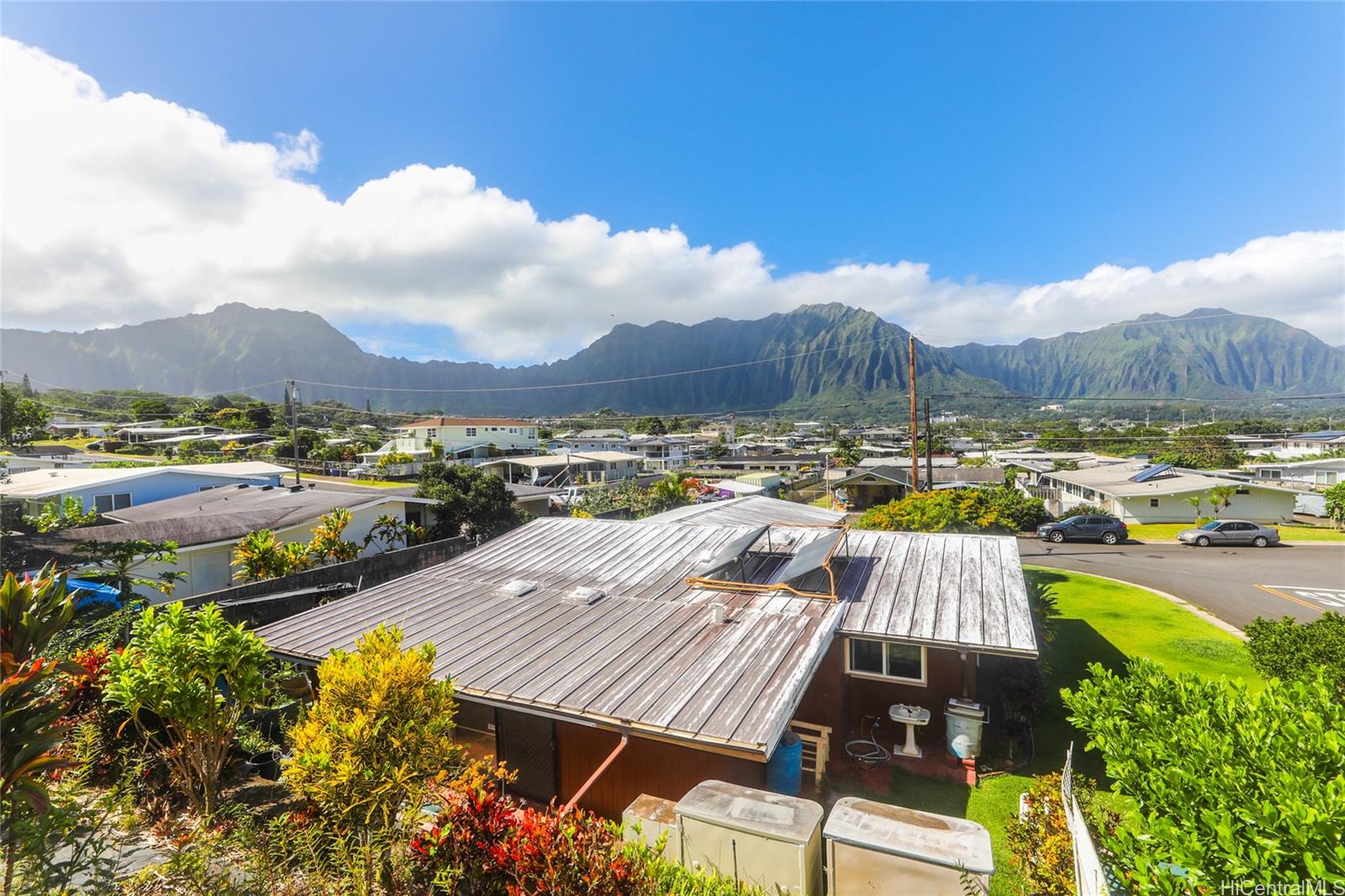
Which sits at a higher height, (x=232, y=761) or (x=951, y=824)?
(x=951, y=824)

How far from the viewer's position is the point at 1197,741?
11.3 feet

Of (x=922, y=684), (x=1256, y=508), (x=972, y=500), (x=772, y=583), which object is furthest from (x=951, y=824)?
(x=1256, y=508)

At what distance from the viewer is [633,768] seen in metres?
7.61

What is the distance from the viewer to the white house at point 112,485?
21.4m

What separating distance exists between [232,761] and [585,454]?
6374cm

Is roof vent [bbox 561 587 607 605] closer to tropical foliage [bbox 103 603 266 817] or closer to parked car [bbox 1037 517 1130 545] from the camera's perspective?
tropical foliage [bbox 103 603 266 817]

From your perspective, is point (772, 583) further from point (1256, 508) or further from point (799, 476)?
point (799, 476)

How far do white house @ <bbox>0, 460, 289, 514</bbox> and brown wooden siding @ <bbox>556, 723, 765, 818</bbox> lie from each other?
2552cm

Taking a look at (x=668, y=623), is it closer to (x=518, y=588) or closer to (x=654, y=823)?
(x=654, y=823)

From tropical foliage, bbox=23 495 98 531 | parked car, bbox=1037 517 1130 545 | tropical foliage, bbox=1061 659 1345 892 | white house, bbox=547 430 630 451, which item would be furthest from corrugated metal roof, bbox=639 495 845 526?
white house, bbox=547 430 630 451

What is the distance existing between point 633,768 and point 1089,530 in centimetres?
3133

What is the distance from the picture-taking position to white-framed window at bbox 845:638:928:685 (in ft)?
30.6

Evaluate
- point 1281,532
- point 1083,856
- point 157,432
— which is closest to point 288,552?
point 1083,856

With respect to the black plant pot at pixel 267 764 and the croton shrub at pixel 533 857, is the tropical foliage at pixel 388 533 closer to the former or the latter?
the black plant pot at pixel 267 764
